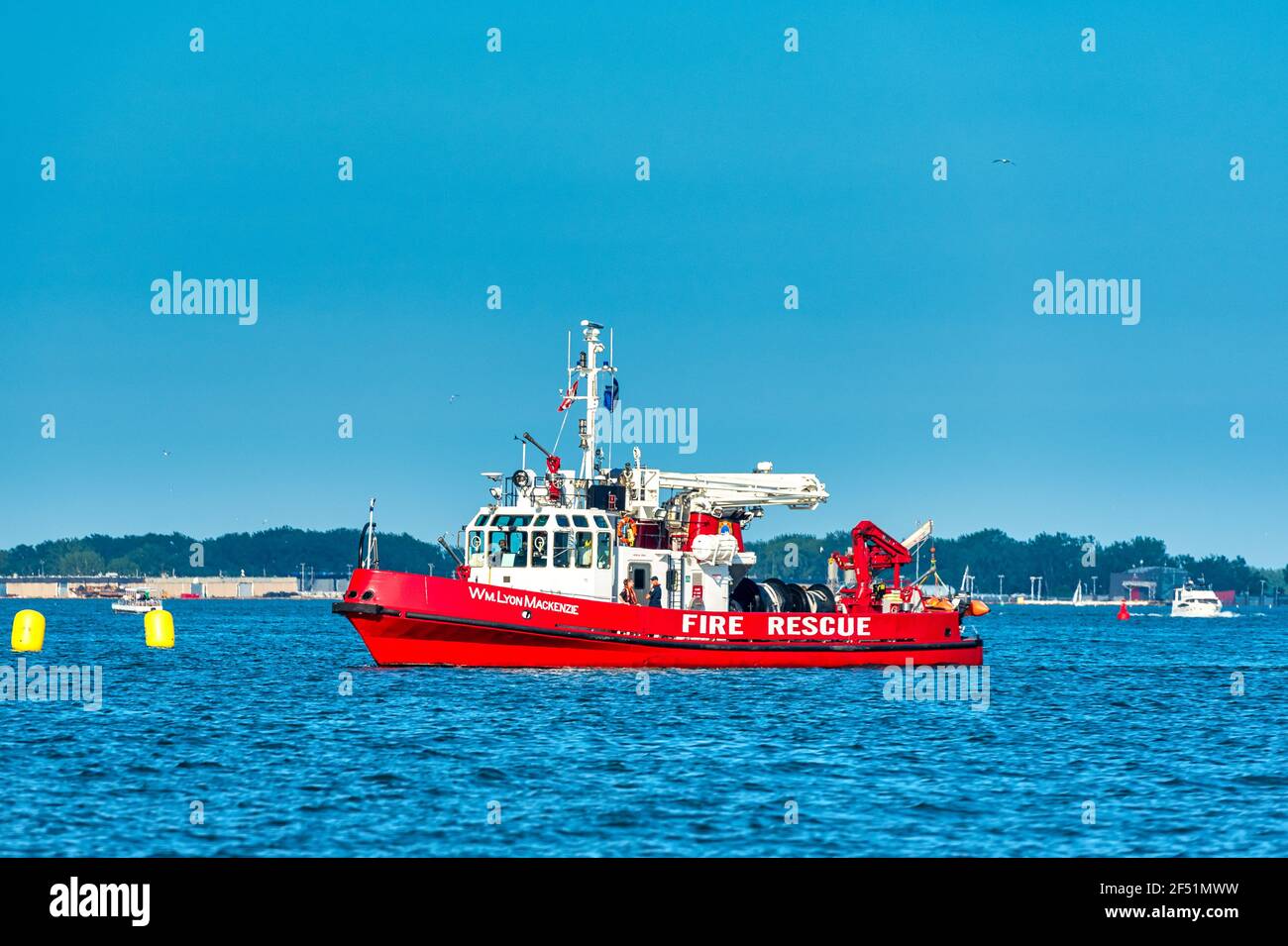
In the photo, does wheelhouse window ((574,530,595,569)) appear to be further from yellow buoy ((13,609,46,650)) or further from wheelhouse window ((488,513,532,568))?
yellow buoy ((13,609,46,650))

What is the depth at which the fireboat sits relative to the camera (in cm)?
4019

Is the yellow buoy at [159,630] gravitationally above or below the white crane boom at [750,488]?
below

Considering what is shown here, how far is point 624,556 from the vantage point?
4316 cm

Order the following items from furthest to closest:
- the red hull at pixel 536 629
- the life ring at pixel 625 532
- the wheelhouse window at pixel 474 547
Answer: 1. the life ring at pixel 625 532
2. the wheelhouse window at pixel 474 547
3. the red hull at pixel 536 629

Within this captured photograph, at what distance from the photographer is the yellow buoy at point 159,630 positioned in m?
76.2

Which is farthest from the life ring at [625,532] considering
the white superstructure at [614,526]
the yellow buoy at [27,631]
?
the yellow buoy at [27,631]

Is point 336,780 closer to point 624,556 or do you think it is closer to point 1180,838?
point 1180,838
